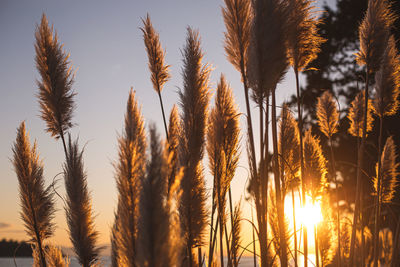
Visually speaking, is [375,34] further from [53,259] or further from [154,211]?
[53,259]

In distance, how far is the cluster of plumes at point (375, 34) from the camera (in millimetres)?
3271

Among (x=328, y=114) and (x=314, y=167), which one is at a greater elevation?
(x=328, y=114)

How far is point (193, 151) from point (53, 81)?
4.44 ft

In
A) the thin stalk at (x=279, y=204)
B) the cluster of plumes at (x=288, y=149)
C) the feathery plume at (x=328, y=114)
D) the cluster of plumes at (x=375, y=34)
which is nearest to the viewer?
the thin stalk at (x=279, y=204)

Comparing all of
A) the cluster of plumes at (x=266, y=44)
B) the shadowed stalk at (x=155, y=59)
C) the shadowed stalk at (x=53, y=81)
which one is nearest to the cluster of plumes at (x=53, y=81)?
the shadowed stalk at (x=53, y=81)

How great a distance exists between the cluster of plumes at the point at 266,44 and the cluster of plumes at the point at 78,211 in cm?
130

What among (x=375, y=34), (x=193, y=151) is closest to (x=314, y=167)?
(x=375, y=34)

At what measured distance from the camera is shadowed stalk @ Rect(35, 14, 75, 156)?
9.72 ft

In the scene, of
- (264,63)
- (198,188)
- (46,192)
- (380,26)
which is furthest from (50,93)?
(380,26)

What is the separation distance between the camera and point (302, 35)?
9.08ft

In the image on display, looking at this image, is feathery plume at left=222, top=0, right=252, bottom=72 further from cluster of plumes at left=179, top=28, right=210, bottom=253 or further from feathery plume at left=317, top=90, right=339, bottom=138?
feathery plume at left=317, top=90, right=339, bottom=138

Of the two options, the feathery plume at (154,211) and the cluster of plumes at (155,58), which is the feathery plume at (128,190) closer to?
the feathery plume at (154,211)

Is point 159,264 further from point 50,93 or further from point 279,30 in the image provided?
point 50,93

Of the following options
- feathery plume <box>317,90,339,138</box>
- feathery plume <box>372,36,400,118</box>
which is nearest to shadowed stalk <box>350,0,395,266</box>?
feathery plume <box>372,36,400,118</box>
